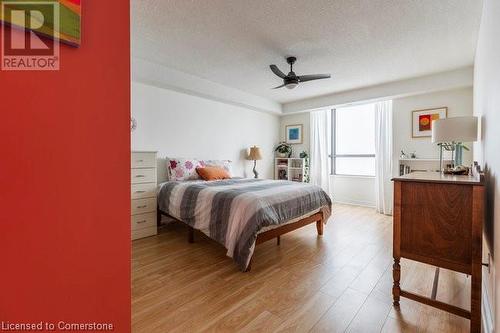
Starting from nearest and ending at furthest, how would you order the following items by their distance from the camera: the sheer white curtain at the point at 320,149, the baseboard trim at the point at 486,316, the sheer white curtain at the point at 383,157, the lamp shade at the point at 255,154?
the baseboard trim at the point at 486,316, the sheer white curtain at the point at 383,157, the lamp shade at the point at 255,154, the sheer white curtain at the point at 320,149

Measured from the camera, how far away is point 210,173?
395 centimetres

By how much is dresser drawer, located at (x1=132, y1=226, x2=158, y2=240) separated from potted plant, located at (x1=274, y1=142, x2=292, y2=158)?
12.0ft

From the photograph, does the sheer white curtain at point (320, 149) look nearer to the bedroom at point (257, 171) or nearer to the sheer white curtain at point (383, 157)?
the bedroom at point (257, 171)

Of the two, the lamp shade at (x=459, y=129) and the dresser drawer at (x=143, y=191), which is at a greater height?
the lamp shade at (x=459, y=129)

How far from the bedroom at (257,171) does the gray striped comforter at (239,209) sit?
0.02m

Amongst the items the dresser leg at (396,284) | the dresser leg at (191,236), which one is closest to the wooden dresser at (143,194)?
the dresser leg at (191,236)

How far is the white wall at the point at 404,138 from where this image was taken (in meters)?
3.95

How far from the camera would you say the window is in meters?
5.06

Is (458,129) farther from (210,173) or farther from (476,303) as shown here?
(210,173)

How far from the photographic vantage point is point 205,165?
14.0ft
